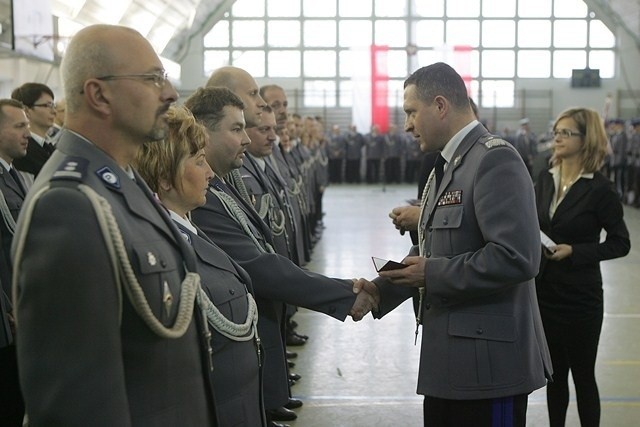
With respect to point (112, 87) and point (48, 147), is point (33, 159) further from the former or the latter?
point (112, 87)

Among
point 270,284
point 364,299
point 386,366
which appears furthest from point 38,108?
point 364,299

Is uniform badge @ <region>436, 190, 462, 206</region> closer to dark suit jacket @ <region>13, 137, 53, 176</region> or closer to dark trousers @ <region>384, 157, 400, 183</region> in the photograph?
dark suit jacket @ <region>13, 137, 53, 176</region>

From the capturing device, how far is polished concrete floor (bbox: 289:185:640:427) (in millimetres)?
4406

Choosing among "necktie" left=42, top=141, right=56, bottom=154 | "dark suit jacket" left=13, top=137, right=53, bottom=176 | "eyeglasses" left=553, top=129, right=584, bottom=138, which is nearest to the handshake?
"eyeglasses" left=553, top=129, right=584, bottom=138

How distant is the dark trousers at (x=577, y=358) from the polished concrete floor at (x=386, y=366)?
67cm

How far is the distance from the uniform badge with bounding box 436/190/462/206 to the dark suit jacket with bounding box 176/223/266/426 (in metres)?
0.72

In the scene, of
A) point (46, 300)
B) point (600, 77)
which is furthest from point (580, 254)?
point (600, 77)

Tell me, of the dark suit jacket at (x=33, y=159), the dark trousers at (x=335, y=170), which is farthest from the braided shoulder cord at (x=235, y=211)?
the dark trousers at (x=335, y=170)

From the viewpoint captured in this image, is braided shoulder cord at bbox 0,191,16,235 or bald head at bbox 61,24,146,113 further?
braided shoulder cord at bbox 0,191,16,235

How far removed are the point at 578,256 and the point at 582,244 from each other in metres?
0.08

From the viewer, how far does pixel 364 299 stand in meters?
3.00

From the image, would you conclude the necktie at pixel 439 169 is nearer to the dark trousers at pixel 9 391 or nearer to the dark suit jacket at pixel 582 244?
the dark suit jacket at pixel 582 244

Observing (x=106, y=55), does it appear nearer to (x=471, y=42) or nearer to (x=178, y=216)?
(x=178, y=216)

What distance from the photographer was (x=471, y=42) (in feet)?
89.4
